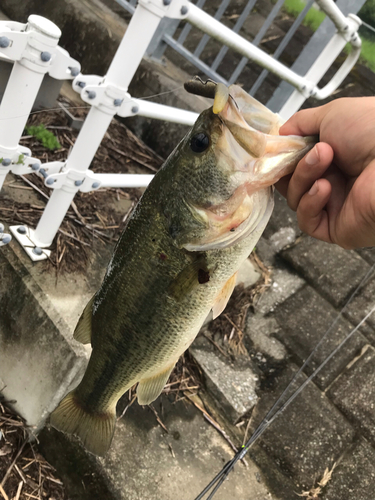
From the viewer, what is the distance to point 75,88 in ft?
6.21

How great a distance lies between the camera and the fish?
1.22 meters

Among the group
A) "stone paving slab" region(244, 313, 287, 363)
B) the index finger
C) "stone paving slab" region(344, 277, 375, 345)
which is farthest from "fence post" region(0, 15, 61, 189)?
"stone paving slab" region(344, 277, 375, 345)

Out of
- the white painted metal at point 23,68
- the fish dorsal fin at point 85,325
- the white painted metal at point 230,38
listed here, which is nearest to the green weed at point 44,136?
the white painted metal at point 23,68

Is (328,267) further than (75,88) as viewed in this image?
Yes

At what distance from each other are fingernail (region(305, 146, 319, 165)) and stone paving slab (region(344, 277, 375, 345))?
282 cm

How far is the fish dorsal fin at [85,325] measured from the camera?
169 centimetres

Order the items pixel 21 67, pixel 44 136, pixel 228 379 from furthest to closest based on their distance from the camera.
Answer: pixel 44 136 → pixel 228 379 → pixel 21 67

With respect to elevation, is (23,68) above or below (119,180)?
above

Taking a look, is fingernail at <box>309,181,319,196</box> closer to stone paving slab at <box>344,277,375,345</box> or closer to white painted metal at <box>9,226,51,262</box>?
white painted metal at <box>9,226,51,262</box>

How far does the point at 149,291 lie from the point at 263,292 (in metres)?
2.32

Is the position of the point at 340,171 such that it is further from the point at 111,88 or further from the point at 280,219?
the point at 280,219

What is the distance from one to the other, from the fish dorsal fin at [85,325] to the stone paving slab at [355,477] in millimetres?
2134

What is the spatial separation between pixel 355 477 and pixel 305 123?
2.66 metres

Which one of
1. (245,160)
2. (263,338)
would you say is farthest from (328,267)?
(245,160)
